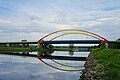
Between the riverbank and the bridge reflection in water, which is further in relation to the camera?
the bridge reflection in water

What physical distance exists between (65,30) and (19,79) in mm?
110431

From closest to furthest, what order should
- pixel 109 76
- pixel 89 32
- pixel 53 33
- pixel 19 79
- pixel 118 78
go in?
pixel 118 78 < pixel 109 76 < pixel 19 79 < pixel 89 32 < pixel 53 33

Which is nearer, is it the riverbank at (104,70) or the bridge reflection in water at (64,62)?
the riverbank at (104,70)

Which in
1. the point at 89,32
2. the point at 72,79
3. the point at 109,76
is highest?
the point at 89,32

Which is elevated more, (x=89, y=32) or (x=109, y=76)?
(x=89, y=32)

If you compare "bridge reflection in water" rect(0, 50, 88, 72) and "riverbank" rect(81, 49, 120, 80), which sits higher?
"riverbank" rect(81, 49, 120, 80)

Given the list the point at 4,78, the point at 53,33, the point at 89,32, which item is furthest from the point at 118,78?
the point at 53,33

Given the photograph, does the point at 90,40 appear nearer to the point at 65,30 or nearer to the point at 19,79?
the point at 65,30

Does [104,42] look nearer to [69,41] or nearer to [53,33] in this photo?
[69,41]

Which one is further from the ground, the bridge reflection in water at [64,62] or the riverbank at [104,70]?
the riverbank at [104,70]

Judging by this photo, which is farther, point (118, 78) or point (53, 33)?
point (53, 33)

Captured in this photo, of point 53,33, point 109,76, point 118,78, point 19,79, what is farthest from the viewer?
point 53,33

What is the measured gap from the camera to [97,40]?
4643 inches

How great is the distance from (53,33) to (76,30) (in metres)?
14.4
